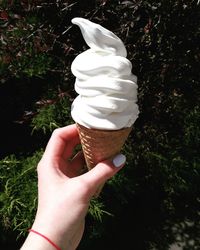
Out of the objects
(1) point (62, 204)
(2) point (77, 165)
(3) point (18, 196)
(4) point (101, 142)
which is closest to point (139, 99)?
(2) point (77, 165)

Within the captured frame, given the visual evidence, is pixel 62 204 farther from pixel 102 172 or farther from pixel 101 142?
pixel 101 142

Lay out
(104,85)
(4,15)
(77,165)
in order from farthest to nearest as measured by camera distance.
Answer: (4,15)
(77,165)
(104,85)

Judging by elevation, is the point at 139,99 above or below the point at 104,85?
below

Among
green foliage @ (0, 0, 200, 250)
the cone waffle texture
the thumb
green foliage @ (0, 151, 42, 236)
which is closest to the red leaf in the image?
green foliage @ (0, 0, 200, 250)

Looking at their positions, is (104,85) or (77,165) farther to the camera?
(77,165)

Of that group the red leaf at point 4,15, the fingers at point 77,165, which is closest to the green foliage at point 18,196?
the fingers at point 77,165

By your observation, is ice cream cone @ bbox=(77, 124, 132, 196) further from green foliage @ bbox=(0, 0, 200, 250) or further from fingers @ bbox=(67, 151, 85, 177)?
green foliage @ bbox=(0, 0, 200, 250)
